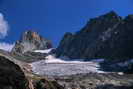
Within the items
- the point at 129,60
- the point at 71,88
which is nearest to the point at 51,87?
the point at 71,88

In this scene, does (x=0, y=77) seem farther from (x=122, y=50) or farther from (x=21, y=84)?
(x=122, y=50)

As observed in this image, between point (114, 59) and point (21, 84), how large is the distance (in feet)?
583

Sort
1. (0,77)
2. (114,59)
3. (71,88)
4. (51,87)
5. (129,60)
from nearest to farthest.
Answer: (0,77) < (51,87) < (71,88) < (129,60) < (114,59)

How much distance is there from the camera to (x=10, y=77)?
2384cm

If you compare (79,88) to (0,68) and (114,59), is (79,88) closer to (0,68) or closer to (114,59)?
(0,68)

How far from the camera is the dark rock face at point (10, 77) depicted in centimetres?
2364

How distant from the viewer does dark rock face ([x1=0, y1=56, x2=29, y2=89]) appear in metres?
23.6

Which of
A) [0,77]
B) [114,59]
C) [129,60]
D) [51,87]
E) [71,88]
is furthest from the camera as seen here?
[114,59]

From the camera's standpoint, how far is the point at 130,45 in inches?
7820

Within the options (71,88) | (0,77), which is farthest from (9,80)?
(71,88)

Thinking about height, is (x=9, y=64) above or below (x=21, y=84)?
above

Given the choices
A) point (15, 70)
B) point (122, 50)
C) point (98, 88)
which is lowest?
point (98, 88)

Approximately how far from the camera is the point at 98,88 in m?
80.1

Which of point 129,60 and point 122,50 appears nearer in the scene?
point 129,60
